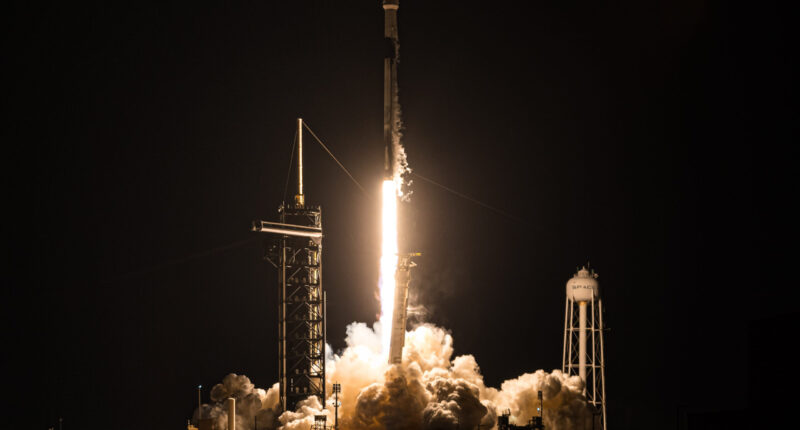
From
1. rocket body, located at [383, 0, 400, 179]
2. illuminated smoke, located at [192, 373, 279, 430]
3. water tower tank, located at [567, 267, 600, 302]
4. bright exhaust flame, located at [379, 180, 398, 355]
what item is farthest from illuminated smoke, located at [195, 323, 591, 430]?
rocket body, located at [383, 0, 400, 179]

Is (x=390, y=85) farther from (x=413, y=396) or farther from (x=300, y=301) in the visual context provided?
(x=413, y=396)

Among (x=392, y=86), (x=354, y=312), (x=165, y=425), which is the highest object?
(x=392, y=86)

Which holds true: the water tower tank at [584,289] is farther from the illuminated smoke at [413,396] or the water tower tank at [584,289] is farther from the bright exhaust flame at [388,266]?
the bright exhaust flame at [388,266]

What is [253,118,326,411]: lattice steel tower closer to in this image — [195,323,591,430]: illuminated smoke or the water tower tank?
[195,323,591,430]: illuminated smoke

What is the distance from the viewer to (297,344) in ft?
219

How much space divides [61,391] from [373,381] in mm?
27960

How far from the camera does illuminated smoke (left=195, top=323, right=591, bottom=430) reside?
199 ft

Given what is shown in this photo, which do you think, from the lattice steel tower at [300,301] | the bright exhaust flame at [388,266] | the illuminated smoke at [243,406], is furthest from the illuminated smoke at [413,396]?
the lattice steel tower at [300,301]

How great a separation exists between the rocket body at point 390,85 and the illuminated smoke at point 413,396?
1002 centimetres

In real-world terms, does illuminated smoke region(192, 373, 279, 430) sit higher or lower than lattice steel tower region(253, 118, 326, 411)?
lower

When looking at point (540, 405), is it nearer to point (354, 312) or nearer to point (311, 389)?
point (311, 389)

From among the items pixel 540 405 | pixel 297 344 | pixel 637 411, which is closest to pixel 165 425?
pixel 297 344

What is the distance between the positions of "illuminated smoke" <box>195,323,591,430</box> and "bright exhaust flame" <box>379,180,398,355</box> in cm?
114

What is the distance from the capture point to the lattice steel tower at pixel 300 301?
66.0 meters
